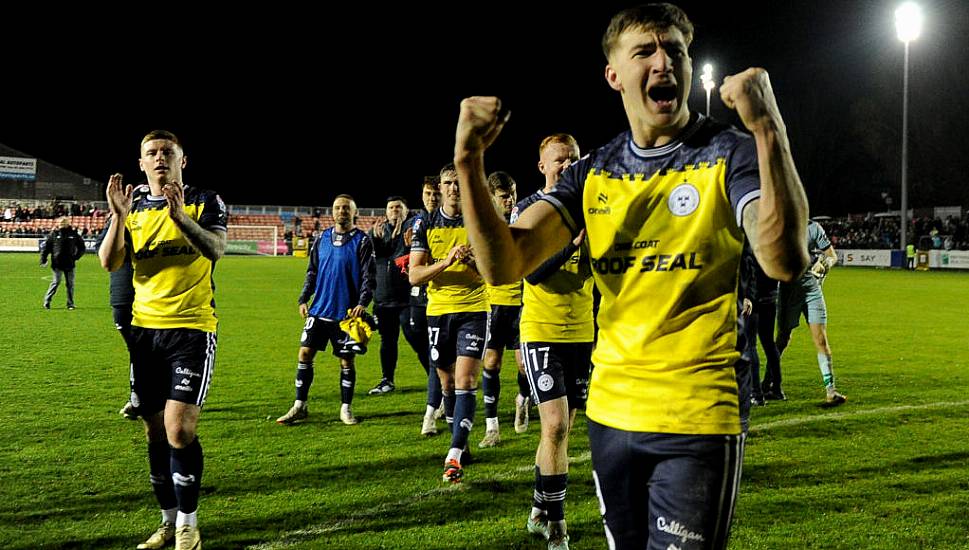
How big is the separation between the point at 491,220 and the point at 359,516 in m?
3.49

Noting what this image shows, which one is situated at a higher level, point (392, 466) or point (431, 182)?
point (431, 182)

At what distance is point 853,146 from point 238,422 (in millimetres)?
65820

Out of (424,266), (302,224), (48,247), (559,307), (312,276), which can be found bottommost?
(559,307)

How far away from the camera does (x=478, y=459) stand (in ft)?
21.9

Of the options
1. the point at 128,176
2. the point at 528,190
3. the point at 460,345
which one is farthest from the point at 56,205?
the point at 460,345

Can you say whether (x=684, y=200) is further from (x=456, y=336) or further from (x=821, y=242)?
(x=821, y=242)

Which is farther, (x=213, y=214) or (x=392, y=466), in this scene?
(x=392, y=466)

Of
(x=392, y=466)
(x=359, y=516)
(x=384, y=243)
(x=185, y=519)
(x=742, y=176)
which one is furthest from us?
(x=384, y=243)

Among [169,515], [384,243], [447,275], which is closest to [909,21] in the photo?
[384,243]

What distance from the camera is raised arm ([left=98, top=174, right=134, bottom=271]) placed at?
4.62m

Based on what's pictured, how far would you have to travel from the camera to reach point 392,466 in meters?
6.37

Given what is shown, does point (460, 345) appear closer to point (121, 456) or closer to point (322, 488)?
point (322, 488)

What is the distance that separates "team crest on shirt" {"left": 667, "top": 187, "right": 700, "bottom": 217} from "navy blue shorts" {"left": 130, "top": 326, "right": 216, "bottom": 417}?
3384 mm

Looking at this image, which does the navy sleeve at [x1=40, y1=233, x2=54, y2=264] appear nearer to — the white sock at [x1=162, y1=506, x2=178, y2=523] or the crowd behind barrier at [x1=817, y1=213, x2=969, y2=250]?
the white sock at [x1=162, y1=506, x2=178, y2=523]
